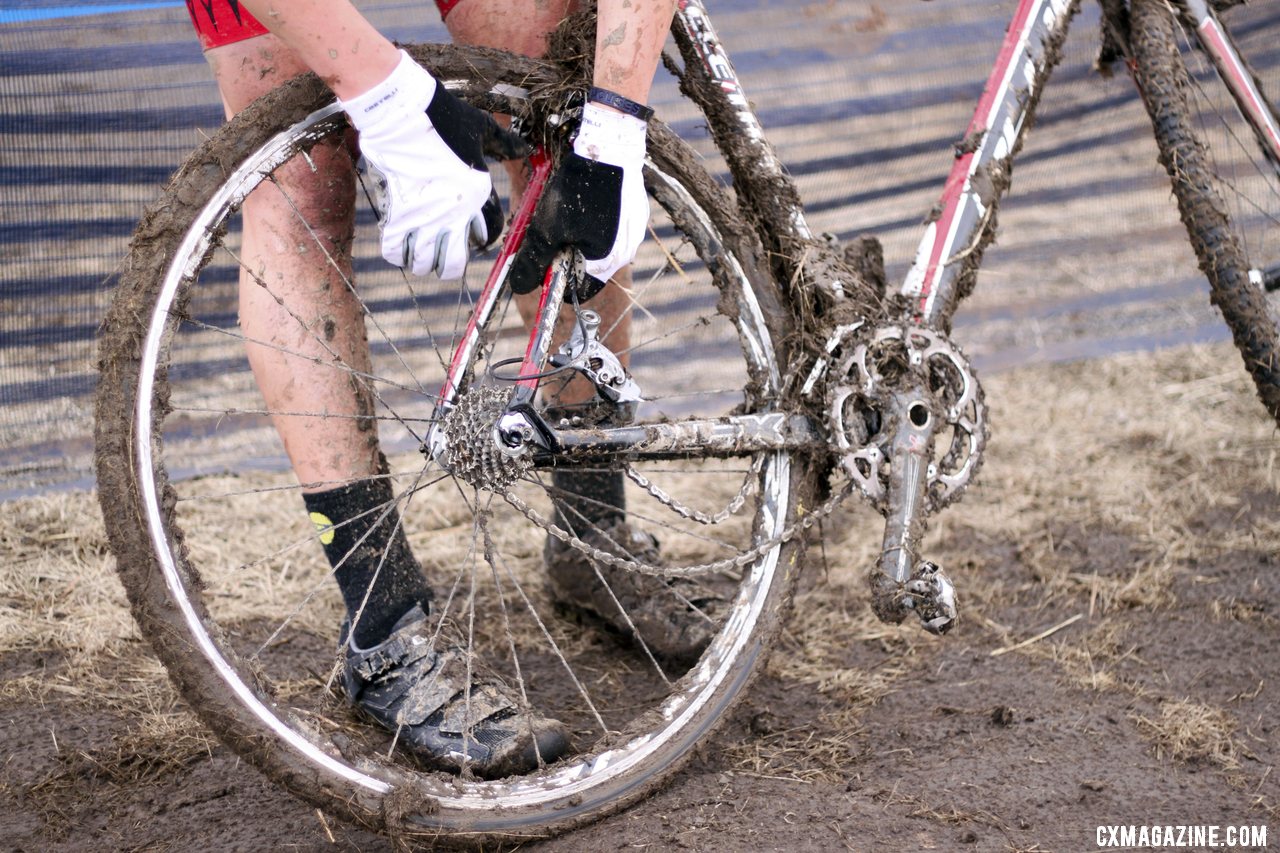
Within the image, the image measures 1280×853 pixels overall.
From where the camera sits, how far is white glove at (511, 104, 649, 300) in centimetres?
152

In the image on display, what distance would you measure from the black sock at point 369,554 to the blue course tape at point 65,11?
155cm

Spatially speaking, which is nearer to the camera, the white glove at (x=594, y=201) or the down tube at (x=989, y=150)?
the white glove at (x=594, y=201)

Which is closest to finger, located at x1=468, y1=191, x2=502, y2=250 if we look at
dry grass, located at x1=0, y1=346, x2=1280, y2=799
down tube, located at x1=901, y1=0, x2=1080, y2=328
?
dry grass, located at x1=0, y1=346, x2=1280, y2=799

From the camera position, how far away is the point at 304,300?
168cm

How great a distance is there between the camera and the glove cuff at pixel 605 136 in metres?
1.52

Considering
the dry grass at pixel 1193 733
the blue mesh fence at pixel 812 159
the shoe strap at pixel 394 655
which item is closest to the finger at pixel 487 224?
the shoe strap at pixel 394 655

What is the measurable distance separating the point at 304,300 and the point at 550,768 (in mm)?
809

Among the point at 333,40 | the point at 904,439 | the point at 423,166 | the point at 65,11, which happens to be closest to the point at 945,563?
the point at 904,439

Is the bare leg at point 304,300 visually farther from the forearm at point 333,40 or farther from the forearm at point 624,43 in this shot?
the forearm at point 624,43

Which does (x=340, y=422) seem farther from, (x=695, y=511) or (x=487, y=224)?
(x=695, y=511)

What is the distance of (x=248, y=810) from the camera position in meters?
1.66

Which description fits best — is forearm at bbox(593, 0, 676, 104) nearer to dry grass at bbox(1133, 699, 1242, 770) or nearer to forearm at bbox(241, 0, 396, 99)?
forearm at bbox(241, 0, 396, 99)

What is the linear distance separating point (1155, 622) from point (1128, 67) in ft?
3.81

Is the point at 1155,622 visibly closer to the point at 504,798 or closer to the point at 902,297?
the point at 902,297
